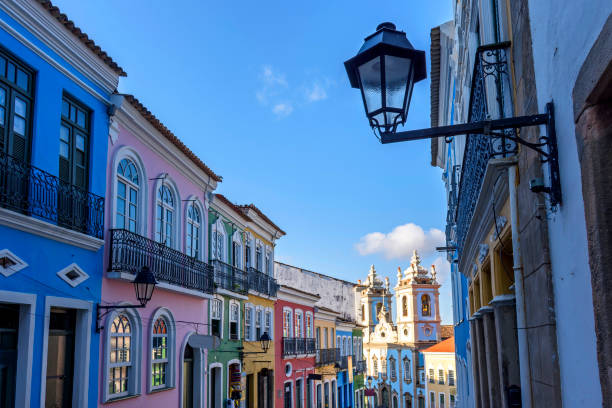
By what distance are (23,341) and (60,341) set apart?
3.89 ft

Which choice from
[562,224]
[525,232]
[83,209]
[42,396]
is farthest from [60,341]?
[562,224]

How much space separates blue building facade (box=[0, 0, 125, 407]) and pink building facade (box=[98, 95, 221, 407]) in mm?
474

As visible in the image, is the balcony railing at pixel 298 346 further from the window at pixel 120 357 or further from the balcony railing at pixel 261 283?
the window at pixel 120 357

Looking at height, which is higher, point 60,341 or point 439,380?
point 60,341

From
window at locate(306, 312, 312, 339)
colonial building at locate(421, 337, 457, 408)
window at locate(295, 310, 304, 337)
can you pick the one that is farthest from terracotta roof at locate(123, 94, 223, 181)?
colonial building at locate(421, 337, 457, 408)

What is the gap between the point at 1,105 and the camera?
8.22 metres

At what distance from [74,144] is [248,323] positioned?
462 inches

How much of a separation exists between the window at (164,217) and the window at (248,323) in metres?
6.73

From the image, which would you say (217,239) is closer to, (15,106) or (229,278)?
(229,278)

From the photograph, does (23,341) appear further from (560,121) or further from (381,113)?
(560,121)

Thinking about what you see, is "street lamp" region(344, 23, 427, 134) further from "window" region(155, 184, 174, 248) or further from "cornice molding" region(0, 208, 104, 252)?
"window" region(155, 184, 174, 248)

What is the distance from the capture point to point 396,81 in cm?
391

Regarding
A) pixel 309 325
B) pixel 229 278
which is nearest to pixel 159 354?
pixel 229 278

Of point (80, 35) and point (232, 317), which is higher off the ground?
point (80, 35)
